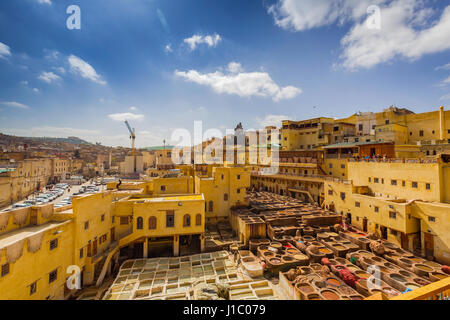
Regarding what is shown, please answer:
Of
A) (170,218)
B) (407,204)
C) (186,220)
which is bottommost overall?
(186,220)

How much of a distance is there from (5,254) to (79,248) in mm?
5224

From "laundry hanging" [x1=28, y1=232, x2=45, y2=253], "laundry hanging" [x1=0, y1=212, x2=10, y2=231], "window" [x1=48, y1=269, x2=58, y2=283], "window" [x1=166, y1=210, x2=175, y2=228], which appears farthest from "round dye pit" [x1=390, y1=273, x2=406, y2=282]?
"laundry hanging" [x1=0, y1=212, x2=10, y2=231]


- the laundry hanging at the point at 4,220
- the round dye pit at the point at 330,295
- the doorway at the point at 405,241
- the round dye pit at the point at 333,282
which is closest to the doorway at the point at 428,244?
the doorway at the point at 405,241

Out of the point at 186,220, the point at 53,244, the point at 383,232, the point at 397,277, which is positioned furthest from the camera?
the point at 383,232

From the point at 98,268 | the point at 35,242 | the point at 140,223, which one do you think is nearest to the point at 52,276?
the point at 35,242

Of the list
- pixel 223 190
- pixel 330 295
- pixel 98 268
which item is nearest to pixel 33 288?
pixel 98 268

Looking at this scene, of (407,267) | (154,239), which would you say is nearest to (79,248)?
(154,239)

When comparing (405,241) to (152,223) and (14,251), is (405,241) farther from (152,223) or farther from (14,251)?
(14,251)

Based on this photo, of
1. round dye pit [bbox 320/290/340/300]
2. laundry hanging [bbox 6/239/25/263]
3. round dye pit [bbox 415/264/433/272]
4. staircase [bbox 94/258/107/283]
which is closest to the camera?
laundry hanging [bbox 6/239/25/263]

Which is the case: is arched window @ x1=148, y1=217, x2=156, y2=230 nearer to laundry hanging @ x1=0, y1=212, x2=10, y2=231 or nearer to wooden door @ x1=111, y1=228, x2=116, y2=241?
wooden door @ x1=111, y1=228, x2=116, y2=241

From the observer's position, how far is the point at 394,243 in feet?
66.8

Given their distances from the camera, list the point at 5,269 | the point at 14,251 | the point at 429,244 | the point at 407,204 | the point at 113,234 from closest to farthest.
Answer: the point at 5,269 → the point at 14,251 → the point at 429,244 → the point at 407,204 → the point at 113,234

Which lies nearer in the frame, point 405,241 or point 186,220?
point 405,241

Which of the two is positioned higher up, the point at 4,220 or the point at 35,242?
the point at 4,220
